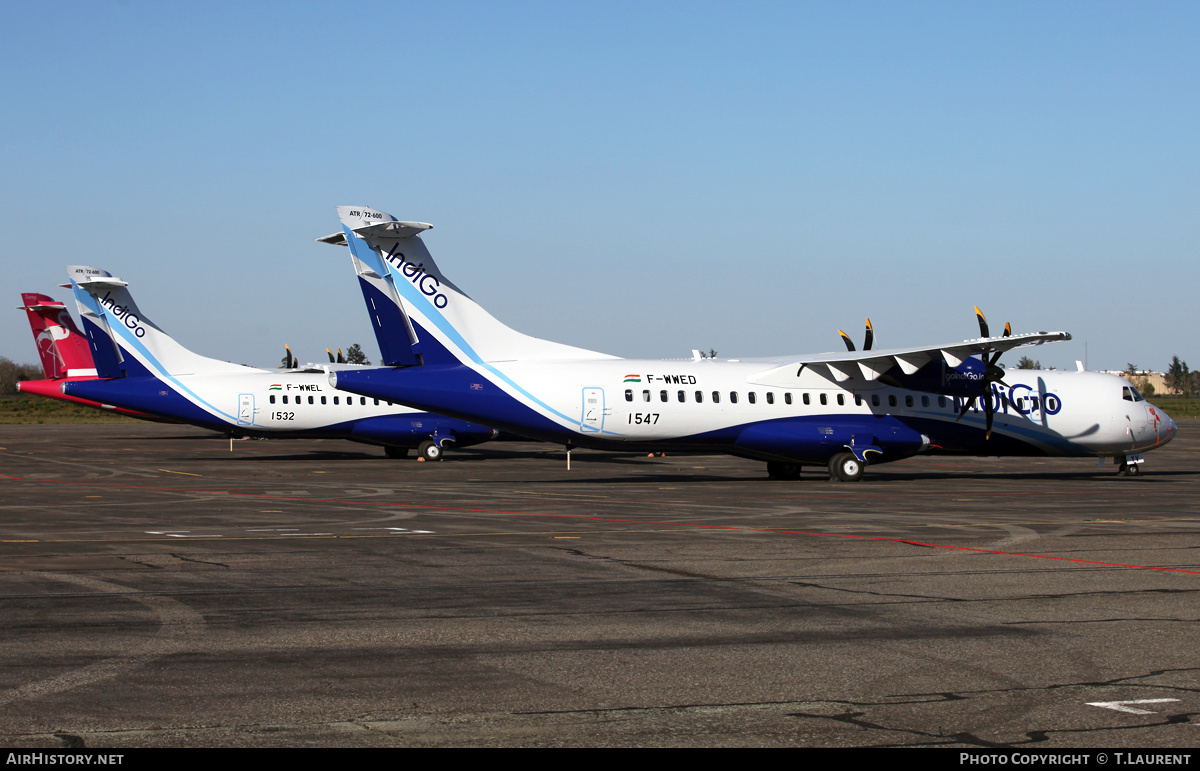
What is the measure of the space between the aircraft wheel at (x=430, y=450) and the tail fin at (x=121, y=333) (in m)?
10.1

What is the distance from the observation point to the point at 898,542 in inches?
637

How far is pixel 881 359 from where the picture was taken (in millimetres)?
30266

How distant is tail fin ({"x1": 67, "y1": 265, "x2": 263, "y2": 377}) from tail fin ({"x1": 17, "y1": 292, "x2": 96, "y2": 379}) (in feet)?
45.4

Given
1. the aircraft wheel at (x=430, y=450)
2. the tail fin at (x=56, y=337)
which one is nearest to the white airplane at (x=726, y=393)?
the aircraft wheel at (x=430, y=450)

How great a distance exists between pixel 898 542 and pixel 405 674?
1022cm

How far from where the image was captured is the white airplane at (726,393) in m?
28.5

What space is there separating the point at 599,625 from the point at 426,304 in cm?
2019

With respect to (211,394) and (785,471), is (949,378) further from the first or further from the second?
(211,394)

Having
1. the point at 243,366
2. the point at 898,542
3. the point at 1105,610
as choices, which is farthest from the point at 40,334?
the point at 1105,610

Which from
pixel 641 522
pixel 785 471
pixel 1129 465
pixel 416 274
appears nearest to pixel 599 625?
pixel 641 522

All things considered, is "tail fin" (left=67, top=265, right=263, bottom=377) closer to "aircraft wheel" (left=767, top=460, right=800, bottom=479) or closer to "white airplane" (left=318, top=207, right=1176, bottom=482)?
"white airplane" (left=318, top=207, right=1176, bottom=482)

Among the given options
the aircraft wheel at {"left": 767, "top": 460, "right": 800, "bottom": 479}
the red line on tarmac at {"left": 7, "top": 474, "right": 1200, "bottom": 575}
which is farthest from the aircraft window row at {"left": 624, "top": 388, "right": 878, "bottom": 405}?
the red line on tarmac at {"left": 7, "top": 474, "right": 1200, "bottom": 575}

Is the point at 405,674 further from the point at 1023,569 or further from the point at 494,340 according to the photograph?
the point at 494,340

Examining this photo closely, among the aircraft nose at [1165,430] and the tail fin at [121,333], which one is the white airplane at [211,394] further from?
the aircraft nose at [1165,430]
